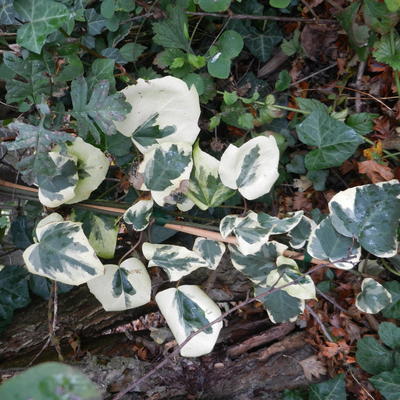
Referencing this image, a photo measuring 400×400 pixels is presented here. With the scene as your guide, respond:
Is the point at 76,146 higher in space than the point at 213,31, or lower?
lower

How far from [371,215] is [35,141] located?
849 mm

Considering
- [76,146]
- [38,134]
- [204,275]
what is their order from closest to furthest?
[38,134], [76,146], [204,275]

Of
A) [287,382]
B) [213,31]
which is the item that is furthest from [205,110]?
[287,382]

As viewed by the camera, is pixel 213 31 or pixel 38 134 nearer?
pixel 38 134

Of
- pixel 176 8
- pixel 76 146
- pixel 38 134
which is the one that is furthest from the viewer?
pixel 176 8

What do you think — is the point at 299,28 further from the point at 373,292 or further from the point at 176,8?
the point at 373,292

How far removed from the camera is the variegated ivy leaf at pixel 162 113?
104 centimetres

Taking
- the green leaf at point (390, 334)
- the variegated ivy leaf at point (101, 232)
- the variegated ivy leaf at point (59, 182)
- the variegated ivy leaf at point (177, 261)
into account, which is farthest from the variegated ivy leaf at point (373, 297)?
the variegated ivy leaf at point (59, 182)

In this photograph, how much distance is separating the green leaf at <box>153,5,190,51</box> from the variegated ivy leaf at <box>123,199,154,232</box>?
507 mm

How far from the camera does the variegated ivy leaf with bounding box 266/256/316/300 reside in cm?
107

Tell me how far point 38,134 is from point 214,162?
44cm

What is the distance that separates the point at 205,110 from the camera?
1463 millimetres

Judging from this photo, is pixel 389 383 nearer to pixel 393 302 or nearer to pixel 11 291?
pixel 393 302

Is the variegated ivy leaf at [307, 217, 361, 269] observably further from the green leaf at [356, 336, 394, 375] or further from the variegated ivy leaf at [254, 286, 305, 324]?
the green leaf at [356, 336, 394, 375]
